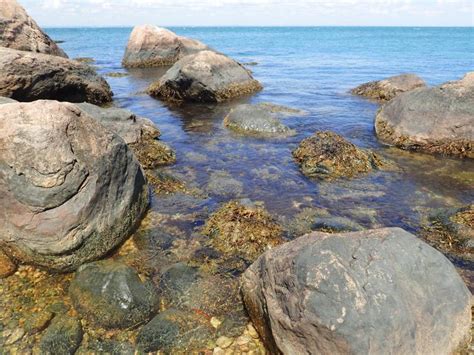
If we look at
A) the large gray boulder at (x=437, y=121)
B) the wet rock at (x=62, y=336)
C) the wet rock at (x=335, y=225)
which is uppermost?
the large gray boulder at (x=437, y=121)

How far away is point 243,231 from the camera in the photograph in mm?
7172

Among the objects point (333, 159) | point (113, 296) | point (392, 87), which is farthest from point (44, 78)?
point (392, 87)

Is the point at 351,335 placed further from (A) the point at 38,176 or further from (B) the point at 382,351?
(A) the point at 38,176

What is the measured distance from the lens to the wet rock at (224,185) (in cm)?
909

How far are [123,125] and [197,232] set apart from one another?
609cm

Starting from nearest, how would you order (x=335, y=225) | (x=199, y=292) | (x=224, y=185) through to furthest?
(x=199, y=292), (x=335, y=225), (x=224, y=185)

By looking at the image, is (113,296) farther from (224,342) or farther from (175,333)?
(224,342)

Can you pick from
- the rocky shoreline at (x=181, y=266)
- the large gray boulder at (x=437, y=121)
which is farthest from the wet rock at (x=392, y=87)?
the rocky shoreline at (x=181, y=266)

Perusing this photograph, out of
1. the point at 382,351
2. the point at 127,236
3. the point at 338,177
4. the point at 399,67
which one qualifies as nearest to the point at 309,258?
the point at 382,351

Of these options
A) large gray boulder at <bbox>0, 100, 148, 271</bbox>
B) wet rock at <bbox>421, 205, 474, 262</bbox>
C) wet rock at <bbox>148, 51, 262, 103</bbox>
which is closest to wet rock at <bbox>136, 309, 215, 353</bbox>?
large gray boulder at <bbox>0, 100, 148, 271</bbox>

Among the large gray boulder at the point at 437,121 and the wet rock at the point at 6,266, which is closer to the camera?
the wet rock at the point at 6,266

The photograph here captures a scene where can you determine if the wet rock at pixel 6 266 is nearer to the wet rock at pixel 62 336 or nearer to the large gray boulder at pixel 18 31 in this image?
the wet rock at pixel 62 336

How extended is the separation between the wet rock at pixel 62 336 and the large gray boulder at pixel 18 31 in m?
17.2

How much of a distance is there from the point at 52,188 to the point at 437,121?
11530mm
